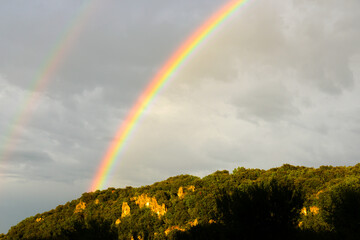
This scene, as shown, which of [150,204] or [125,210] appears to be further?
[125,210]

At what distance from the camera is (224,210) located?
20.4 metres

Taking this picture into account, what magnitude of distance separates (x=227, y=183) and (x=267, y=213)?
22.0 m

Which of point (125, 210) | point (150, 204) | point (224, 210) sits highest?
point (150, 204)

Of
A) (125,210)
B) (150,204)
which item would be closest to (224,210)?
(150,204)

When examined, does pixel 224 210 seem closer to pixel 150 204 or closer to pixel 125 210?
pixel 150 204

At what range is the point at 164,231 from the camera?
117ft

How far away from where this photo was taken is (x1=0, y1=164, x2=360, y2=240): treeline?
1908 centimetres

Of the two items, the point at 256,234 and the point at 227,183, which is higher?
the point at 227,183

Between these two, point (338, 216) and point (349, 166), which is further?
point (349, 166)

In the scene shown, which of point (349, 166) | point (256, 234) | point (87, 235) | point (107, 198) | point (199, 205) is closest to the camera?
point (256, 234)

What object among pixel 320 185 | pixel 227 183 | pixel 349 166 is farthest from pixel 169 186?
pixel 349 166

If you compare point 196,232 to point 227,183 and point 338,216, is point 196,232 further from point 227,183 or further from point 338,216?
point 227,183

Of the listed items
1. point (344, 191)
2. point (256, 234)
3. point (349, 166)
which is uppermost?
point (349, 166)

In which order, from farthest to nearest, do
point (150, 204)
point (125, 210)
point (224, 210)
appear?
point (125, 210) → point (150, 204) → point (224, 210)
